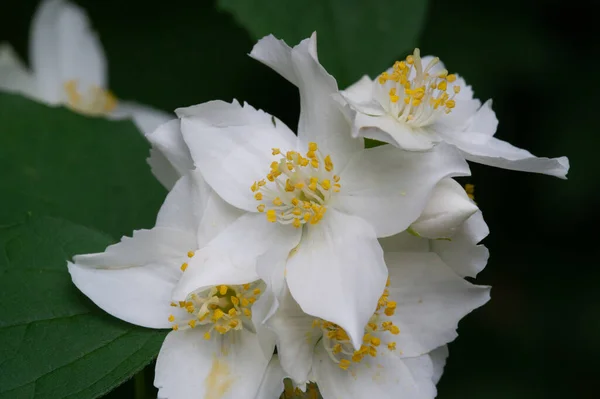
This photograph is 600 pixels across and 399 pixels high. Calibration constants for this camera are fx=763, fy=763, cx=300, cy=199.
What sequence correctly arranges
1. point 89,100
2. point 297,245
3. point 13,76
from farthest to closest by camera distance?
point 89,100
point 13,76
point 297,245

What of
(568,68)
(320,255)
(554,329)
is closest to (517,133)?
(568,68)

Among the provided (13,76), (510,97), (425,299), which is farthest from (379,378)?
(510,97)

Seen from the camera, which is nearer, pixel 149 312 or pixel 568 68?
pixel 149 312

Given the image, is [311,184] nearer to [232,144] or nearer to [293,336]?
[232,144]

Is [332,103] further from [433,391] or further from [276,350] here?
[433,391]

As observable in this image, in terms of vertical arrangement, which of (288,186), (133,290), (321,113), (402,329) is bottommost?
(133,290)

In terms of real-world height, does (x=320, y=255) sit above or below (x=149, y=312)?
above

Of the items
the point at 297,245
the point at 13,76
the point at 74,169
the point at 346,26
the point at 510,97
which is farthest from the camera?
the point at 510,97

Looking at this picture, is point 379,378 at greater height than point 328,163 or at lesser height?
lesser
